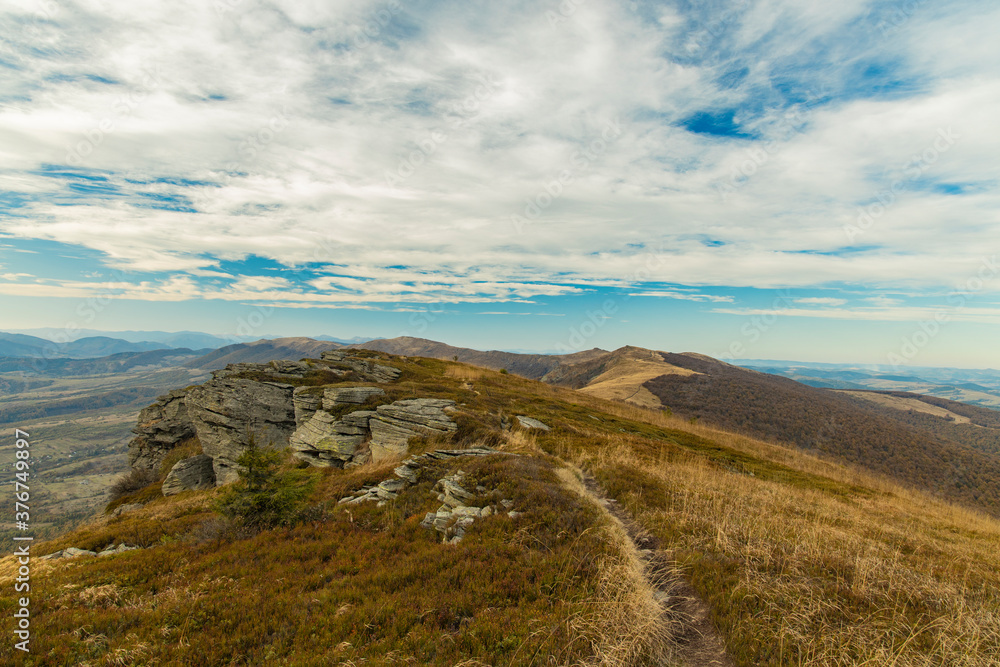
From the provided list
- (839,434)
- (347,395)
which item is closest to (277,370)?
(347,395)

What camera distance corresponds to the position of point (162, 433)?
49812 millimetres

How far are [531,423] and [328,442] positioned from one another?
1622cm

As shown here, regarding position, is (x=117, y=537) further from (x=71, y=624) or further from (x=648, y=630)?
(x=648, y=630)

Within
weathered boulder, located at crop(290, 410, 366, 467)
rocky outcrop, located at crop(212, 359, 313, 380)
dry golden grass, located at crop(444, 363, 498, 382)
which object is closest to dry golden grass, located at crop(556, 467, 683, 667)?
weathered boulder, located at crop(290, 410, 366, 467)

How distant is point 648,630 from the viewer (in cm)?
768

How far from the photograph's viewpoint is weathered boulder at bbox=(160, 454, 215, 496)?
125 feet

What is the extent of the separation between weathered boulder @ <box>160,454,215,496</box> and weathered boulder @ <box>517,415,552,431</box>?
32405mm

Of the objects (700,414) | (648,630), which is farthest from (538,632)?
(700,414)

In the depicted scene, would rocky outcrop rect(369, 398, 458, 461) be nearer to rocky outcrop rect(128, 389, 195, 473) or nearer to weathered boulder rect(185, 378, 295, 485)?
weathered boulder rect(185, 378, 295, 485)

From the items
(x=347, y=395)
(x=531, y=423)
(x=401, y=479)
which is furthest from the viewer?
(x=531, y=423)

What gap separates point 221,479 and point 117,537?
25.5 meters

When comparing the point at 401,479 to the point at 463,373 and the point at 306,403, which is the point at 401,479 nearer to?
the point at 306,403

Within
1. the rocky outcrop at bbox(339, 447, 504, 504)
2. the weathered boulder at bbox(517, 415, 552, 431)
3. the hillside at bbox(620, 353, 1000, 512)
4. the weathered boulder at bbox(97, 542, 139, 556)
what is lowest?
the hillside at bbox(620, 353, 1000, 512)

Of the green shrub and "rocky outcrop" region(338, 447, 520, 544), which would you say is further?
the green shrub
